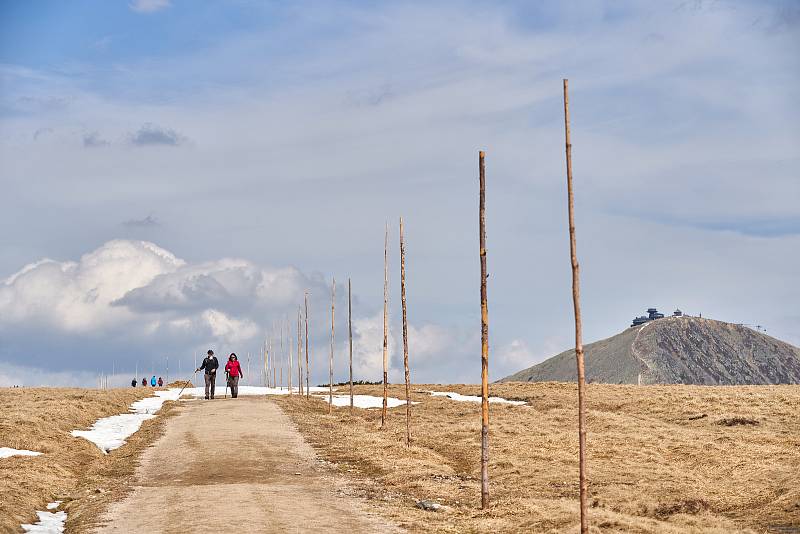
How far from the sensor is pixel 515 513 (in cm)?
2547

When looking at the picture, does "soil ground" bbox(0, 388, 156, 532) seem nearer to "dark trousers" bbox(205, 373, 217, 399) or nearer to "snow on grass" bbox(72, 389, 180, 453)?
"snow on grass" bbox(72, 389, 180, 453)

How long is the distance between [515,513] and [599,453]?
1527 cm

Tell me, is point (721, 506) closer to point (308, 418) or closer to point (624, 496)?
point (624, 496)

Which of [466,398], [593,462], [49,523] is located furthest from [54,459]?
[466,398]

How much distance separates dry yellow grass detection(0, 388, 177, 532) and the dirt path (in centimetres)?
98

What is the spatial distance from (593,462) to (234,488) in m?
14.5

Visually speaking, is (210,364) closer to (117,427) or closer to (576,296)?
(117,427)

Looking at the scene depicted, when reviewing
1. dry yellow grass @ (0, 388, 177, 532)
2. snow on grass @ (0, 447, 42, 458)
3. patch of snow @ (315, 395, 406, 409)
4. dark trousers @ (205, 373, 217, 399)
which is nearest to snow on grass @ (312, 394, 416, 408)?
patch of snow @ (315, 395, 406, 409)

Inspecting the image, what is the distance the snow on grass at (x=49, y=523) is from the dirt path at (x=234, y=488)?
119 cm

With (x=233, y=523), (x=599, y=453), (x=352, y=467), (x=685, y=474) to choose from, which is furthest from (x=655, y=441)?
(x=233, y=523)

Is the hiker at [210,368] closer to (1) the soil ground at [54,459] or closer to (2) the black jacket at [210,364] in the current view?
(2) the black jacket at [210,364]

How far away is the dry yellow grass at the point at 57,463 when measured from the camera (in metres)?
26.6

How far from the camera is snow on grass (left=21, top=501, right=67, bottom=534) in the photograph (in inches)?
941

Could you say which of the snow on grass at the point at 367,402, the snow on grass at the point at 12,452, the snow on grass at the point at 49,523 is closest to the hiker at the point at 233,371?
the snow on grass at the point at 367,402
